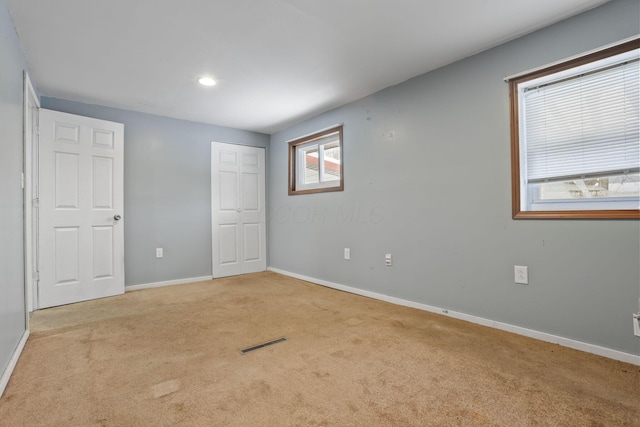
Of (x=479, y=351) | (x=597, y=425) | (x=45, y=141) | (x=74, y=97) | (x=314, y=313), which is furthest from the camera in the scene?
(x=74, y=97)

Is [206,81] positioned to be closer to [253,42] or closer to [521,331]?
[253,42]

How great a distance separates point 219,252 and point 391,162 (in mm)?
2687

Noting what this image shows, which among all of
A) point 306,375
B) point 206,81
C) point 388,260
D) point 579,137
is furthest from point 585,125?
point 206,81

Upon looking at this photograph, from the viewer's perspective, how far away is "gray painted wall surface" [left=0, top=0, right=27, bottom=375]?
1.64m

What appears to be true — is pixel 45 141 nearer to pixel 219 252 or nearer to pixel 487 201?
pixel 219 252

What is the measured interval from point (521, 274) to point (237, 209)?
3.54 metres

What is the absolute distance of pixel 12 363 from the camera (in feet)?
5.66

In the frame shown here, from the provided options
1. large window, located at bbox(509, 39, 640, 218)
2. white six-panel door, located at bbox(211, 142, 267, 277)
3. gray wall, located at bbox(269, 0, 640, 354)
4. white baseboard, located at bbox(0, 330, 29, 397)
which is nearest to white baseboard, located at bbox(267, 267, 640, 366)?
gray wall, located at bbox(269, 0, 640, 354)

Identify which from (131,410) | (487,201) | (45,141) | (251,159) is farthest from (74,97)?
(487,201)

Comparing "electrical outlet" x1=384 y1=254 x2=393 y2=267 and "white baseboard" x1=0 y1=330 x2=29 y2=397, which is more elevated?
"electrical outlet" x1=384 y1=254 x2=393 y2=267

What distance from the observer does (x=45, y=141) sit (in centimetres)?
301

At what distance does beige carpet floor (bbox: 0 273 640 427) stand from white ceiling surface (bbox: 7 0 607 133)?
7.05 ft

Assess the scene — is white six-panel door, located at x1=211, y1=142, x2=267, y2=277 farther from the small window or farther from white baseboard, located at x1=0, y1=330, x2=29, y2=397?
white baseboard, located at x1=0, y1=330, x2=29, y2=397

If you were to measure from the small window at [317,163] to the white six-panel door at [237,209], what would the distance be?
2.11ft
